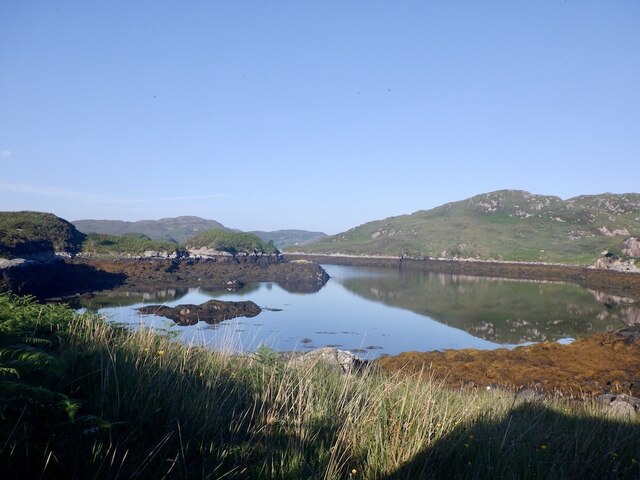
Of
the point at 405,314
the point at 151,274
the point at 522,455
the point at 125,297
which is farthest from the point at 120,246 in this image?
the point at 522,455

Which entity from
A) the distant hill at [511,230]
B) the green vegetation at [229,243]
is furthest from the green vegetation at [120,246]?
the distant hill at [511,230]

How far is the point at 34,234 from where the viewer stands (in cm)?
3778

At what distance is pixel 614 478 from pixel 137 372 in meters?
3.70

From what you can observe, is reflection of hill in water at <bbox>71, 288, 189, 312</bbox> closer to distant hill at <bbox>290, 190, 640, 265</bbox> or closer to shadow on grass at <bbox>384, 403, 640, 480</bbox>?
shadow on grass at <bbox>384, 403, 640, 480</bbox>

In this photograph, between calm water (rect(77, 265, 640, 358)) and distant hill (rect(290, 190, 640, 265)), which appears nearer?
calm water (rect(77, 265, 640, 358))

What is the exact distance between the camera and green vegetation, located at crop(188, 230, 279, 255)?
209ft

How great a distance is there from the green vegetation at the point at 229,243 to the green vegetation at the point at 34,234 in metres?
16.6

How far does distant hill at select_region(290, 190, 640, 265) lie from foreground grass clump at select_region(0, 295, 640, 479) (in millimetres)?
74867

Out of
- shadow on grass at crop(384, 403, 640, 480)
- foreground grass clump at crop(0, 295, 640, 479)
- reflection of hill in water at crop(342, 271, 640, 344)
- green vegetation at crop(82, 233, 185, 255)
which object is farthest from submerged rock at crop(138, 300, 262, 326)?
green vegetation at crop(82, 233, 185, 255)

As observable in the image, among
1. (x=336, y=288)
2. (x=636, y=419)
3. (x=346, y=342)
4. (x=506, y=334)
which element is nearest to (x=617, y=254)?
(x=336, y=288)

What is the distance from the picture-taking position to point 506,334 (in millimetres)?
26078

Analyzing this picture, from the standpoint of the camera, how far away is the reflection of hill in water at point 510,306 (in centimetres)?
2747

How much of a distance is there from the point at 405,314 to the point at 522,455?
29269 millimetres

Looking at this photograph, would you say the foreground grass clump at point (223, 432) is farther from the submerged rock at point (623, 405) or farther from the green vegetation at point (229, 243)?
the green vegetation at point (229, 243)
